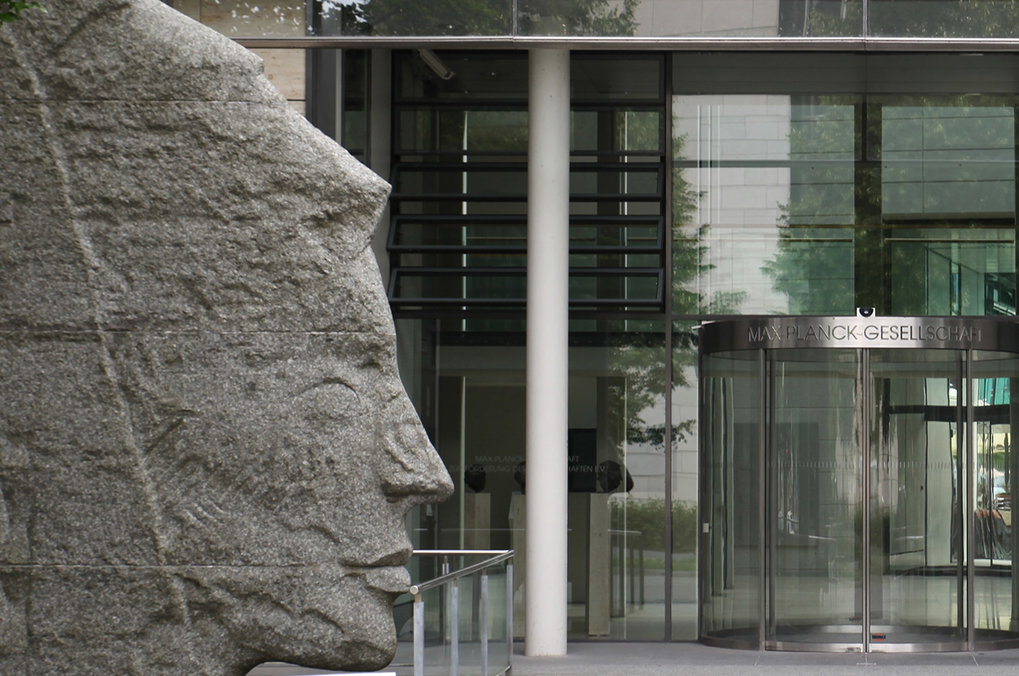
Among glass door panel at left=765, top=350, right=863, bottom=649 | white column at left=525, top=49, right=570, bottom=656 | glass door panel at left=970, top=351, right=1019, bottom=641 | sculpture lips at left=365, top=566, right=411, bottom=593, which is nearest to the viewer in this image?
sculpture lips at left=365, top=566, right=411, bottom=593

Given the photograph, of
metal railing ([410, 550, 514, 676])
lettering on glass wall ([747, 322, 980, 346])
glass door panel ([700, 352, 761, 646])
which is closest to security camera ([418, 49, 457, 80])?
glass door panel ([700, 352, 761, 646])

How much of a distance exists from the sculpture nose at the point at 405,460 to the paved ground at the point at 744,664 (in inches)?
200

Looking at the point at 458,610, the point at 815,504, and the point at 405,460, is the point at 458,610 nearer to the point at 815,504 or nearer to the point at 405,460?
the point at 405,460

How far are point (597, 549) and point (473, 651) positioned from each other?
474cm

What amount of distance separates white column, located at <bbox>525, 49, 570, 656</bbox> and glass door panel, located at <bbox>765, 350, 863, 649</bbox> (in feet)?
6.47

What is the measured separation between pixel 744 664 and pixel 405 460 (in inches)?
269

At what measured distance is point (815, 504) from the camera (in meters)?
12.6

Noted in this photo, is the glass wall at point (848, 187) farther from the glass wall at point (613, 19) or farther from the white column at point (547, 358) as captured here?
the glass wall at point (613, 19)

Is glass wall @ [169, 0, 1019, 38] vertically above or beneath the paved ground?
above

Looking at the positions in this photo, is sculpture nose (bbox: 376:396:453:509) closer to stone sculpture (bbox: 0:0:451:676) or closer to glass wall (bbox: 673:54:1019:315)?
stone sculpture (bbox: 0:0:451:676)

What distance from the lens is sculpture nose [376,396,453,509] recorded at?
5938mm

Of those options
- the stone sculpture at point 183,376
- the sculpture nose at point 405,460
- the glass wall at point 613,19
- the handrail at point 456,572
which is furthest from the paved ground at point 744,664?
the glass wall at point 613,19

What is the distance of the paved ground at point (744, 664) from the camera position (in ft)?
37.3

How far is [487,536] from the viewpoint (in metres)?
14.0
